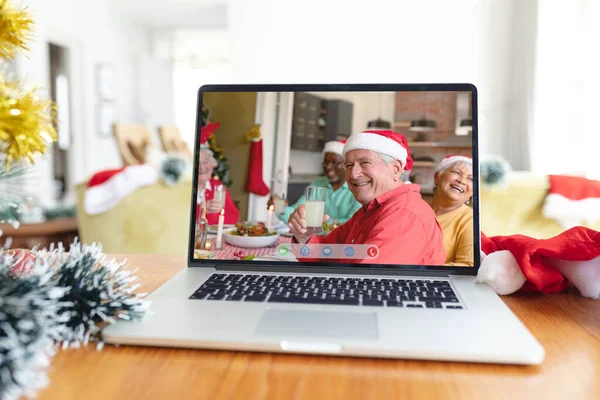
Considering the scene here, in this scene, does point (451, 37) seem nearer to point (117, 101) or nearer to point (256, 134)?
point (117, 101)

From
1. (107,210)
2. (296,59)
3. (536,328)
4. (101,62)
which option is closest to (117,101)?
(101,62)

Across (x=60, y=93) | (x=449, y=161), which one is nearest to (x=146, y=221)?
(x=449, y=161)

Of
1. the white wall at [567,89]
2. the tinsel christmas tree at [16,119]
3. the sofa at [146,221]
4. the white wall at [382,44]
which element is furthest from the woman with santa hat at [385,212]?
the white wall at [382,44]

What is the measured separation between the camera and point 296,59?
499 centimetres

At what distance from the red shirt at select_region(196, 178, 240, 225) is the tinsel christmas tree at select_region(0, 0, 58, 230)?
10.9 inches

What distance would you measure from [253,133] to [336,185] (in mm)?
158

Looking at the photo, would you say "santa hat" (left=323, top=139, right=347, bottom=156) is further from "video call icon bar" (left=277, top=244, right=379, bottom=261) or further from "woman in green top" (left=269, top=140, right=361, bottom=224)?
"video call icon bar" (left=277, top=244, right=379, bottom=261)

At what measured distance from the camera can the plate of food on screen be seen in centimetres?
76

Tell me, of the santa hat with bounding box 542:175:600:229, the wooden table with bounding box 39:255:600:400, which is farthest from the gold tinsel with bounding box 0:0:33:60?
the santa hat with bounding box 542:175:600:229

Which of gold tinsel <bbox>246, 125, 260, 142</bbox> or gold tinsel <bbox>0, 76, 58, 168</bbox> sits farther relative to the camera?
gold tinsel <bbox>246, 125, 260, 142</bbox>

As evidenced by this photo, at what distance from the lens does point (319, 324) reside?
19.8 inches

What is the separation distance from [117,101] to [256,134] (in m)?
5.91

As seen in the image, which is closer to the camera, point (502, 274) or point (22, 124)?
point (22, 124)

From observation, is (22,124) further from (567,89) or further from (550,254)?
(567,89)
